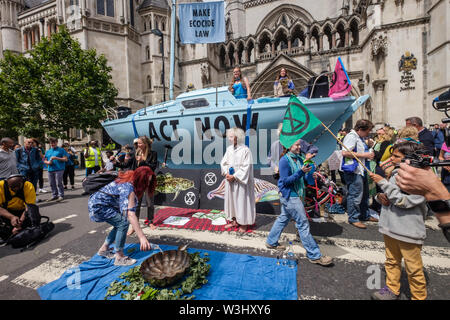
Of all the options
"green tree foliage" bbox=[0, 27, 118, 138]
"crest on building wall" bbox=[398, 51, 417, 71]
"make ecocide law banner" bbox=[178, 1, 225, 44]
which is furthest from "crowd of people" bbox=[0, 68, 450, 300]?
"crest on building wall" bbox=[398, 51, 417, 71]

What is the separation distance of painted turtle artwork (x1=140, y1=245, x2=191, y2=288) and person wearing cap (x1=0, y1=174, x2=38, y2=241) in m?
3.11

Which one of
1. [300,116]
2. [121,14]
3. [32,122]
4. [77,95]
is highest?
[121,14]

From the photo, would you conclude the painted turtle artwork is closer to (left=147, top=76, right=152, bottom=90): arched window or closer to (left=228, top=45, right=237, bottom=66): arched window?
(left=147, top=76, right=152, bottom=90): arched window

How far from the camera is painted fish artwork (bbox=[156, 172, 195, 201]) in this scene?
5848 mm

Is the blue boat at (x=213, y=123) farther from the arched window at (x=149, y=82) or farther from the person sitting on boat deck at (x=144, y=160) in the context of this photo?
the arched window at (x=149, y=82)

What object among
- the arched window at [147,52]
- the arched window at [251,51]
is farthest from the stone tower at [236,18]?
Answer: the arched window at [147,52]

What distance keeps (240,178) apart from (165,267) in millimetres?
1977

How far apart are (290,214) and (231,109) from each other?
3871 mm

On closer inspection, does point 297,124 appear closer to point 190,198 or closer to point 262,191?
point 262,191

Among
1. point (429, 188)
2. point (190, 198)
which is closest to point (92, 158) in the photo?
point (190, 198)

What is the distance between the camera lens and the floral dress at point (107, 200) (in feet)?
9.18

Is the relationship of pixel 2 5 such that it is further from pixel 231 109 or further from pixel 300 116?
pixel 300 116
